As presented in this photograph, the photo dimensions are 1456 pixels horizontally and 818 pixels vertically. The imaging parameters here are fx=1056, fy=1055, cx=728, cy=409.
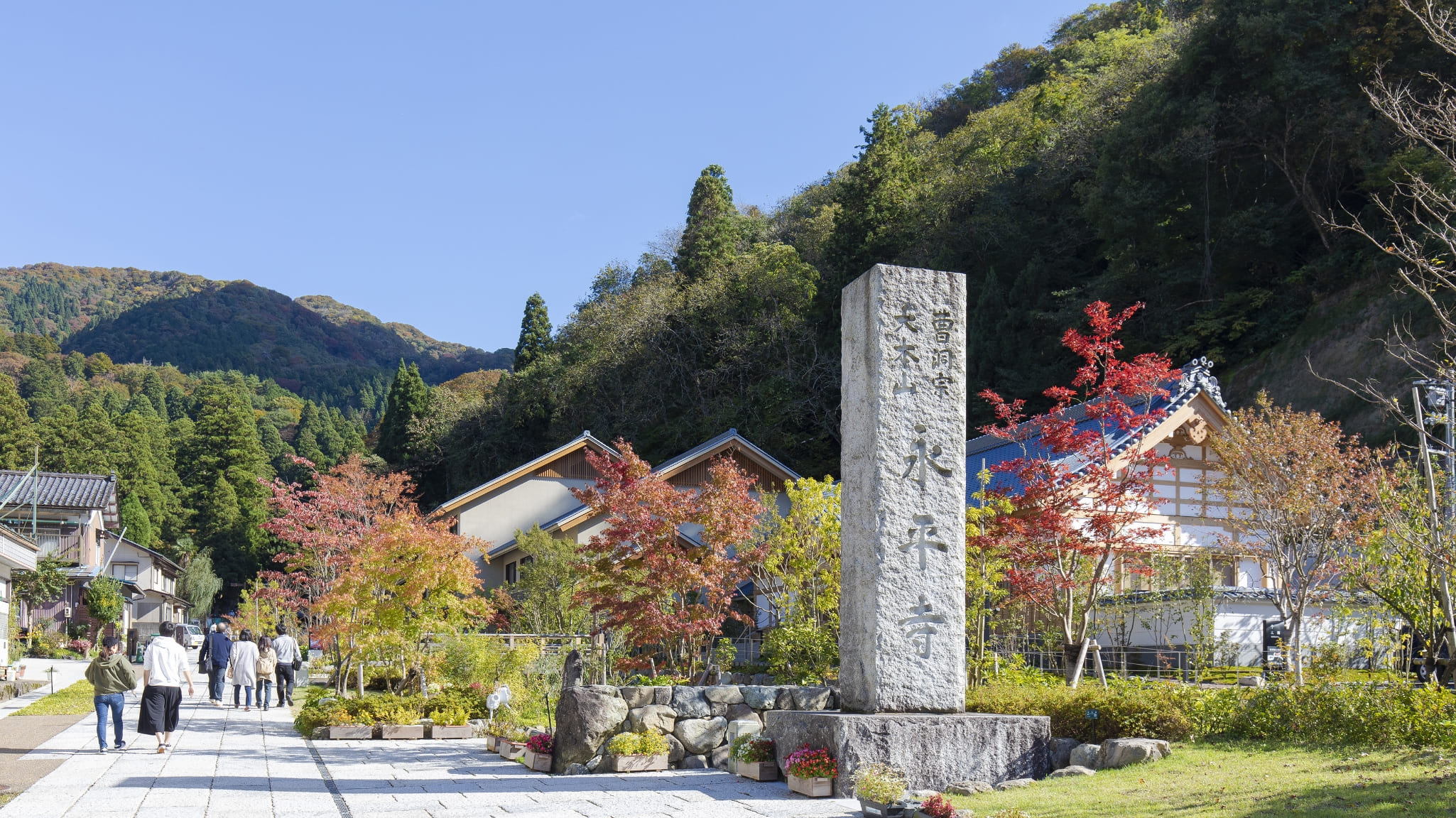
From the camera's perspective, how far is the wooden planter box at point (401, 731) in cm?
1389

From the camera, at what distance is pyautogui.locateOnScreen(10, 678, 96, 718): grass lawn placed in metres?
16.7

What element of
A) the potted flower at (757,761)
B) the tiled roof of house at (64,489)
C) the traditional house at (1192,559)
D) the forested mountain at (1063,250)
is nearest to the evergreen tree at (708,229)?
the forested mountain at (1063,250)

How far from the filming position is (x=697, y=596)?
15.2 metres

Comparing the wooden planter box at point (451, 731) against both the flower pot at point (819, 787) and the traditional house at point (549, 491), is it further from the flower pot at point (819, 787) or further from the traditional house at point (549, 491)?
the traditional house at point (549, 491)

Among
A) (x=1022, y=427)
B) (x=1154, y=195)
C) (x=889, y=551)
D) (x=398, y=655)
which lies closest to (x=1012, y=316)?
(x=1154, y=195)

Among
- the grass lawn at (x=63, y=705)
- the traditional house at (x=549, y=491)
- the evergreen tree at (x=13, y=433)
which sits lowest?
the grass lawn at (x=63, y=705)

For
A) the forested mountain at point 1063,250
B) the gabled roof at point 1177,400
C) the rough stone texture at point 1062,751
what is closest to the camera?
the rough stone texture at point 1062,751

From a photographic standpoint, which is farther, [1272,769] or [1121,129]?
[1121,129]

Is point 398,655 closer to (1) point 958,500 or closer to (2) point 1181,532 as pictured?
(1) point 958,500

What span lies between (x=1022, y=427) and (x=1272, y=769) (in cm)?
628

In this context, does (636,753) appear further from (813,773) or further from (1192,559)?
(1192,559)

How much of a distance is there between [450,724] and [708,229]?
3243 centimetres

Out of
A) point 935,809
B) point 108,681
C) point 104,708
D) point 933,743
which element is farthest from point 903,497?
point 104,708

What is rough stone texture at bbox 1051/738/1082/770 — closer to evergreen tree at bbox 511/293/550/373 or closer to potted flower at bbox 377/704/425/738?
potted flower at bbox 377/704/425/738
